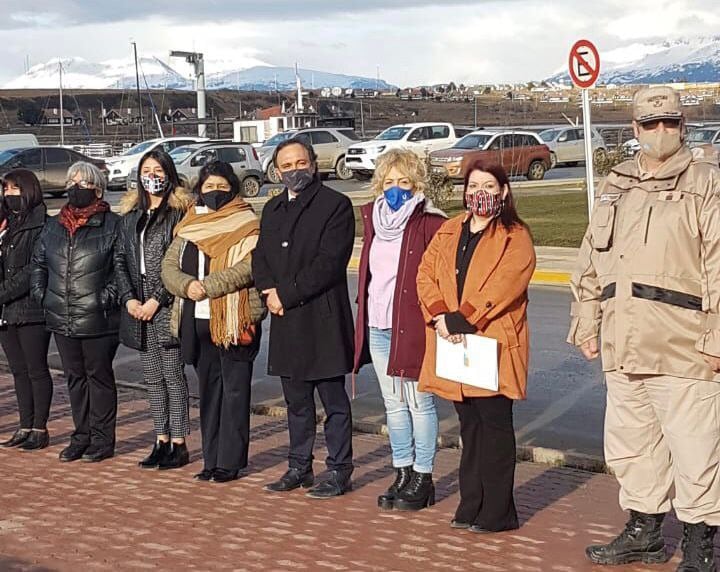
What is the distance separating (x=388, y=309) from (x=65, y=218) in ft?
8.27

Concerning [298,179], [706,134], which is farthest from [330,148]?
[298,179]

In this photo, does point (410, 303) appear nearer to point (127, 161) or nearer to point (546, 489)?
point (546, 489)

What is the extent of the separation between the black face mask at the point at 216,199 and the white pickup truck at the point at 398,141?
99.2 ft

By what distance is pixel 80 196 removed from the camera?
8.28 meters

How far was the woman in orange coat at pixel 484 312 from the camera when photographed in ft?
21.1

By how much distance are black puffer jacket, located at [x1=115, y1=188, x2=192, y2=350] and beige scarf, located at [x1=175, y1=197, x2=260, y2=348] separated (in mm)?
296

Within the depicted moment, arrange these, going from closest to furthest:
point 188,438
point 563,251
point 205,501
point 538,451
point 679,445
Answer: point 679,445 < point 205,501 < point 538,451 < point 188,438 < point 563,251

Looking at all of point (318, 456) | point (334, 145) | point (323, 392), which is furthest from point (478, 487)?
point (334, 145)

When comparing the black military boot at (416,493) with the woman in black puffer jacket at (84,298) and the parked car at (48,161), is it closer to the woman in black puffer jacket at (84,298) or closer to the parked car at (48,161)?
the woman in black puffer jacket at (84,298)

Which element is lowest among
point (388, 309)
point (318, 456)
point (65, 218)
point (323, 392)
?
point (318, 456)

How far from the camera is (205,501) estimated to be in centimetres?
732

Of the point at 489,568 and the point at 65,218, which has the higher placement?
the point at 65,218

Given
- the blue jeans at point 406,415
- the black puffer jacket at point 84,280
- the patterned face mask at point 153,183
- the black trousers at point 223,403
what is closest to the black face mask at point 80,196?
the black puffer jacket at point 84,280

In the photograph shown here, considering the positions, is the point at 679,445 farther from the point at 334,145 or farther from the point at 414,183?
the point at 334,145
